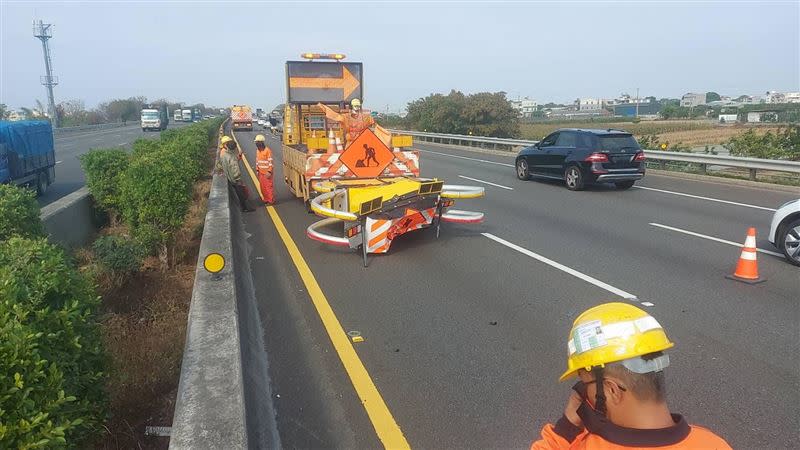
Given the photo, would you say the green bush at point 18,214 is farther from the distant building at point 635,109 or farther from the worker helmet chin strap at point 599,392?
the distant building at point 635,109

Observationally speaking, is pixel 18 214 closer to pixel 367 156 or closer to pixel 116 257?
pixel 116 257

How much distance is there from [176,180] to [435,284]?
3.90 metres

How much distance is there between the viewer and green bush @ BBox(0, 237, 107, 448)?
85.9 inches

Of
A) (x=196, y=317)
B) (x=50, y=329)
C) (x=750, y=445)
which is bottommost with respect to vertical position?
(x=750, y=445)

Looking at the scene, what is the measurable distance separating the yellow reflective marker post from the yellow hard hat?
4.13 meters

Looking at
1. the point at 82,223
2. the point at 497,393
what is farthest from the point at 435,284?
the point at 82,223

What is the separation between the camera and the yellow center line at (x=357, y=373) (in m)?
3.78

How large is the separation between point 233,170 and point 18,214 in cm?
682

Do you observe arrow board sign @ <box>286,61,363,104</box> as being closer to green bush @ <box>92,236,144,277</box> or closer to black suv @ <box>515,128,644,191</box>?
black suv @ <box>515,128,644,191</box>

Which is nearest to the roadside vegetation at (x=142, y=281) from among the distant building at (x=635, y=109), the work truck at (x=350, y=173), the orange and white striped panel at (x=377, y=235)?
the work truck at (x=350, y=173)

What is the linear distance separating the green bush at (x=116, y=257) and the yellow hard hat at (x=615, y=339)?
6.16m

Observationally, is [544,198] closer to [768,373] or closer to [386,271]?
[386,271]

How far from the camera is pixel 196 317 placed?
4688mm

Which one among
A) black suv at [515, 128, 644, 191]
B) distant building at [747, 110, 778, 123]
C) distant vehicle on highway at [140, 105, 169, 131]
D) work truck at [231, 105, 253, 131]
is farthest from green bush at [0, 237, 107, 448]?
work truck at [231, 105, 253, 131]
